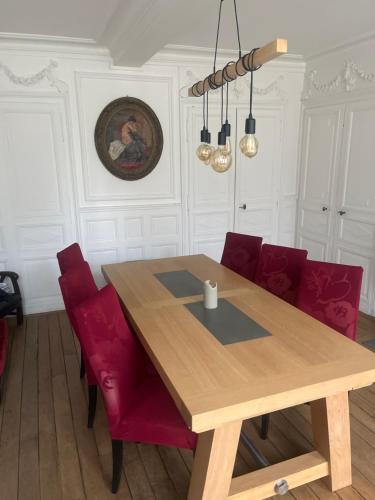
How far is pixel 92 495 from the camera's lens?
1770 millimetres

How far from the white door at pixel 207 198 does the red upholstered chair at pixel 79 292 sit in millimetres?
2077

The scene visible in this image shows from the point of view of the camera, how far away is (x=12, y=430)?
2.21 m

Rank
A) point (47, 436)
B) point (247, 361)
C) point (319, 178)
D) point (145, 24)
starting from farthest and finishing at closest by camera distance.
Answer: point (319, 178)
point (145, 24)
point (47, 436)
point (247, 361)

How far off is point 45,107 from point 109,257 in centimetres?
160

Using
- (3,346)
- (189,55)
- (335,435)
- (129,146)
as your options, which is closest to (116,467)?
(335,435)

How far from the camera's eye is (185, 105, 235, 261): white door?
4008 mm

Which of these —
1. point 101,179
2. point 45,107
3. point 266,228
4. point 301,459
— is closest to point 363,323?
point 266,228

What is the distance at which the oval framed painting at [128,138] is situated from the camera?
3.64m

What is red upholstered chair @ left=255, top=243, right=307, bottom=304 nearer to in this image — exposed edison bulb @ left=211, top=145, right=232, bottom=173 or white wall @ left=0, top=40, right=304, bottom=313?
exposed edison bulb @ left=211, top=145, right=232, bottom=173

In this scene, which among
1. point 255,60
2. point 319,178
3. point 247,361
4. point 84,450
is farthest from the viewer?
point 319,178

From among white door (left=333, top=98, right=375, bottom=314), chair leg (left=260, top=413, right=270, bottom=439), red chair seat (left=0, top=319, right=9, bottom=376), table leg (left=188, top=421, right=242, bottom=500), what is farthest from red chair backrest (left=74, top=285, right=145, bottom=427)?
white door (left=333, top=98, right=375, bottom=314)

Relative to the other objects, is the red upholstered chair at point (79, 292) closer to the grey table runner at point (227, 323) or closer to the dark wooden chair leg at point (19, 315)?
the grey table runner at point (227, 323)

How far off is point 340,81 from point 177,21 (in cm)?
210

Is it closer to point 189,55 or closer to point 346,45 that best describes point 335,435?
point 346,45
